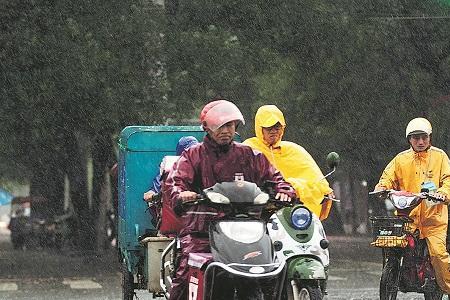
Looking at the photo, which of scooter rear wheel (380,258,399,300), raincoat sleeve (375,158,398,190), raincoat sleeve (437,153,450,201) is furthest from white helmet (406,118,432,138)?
scooter rear wheel (380,258,399,300)

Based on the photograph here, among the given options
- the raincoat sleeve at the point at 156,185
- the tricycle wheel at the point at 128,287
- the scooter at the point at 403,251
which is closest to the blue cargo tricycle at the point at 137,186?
the tricycle wheel at the point at 128,287

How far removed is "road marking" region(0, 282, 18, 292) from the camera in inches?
806

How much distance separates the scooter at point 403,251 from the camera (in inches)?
489

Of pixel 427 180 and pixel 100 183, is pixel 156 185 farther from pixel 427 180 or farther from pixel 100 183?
pixel 100 183

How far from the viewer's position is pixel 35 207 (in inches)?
2165

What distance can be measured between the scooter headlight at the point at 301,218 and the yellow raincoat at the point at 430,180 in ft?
9.29

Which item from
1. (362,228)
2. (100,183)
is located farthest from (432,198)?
(362,228)

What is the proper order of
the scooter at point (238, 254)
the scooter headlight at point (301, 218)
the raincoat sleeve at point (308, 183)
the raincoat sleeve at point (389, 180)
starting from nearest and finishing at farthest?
the scooter at point (238, 254) < the scooter headlight at point (301, 218) < the raincoat sleeve at point (308, 183) < the raincoat sleeve at point (389, 180)

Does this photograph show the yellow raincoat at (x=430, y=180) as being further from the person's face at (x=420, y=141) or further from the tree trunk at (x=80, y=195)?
the tree trunk at (x=80, y=195)

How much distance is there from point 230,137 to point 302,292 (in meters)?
1.61

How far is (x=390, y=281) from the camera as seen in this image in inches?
498

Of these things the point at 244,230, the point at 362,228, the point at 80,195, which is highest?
the point at 80,195

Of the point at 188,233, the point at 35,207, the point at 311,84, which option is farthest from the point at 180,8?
the point at 35,207

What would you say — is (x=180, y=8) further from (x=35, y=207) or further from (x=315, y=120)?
(x=35, y=207)
